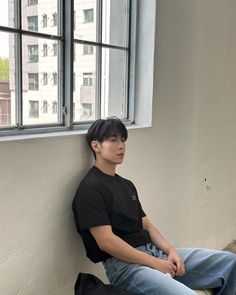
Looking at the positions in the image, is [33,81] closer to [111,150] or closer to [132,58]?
[111,150]

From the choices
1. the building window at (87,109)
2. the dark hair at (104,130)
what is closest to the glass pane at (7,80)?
the dark hair at (104,130)

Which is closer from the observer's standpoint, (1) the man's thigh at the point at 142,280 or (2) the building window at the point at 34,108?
(1) the man's thigh at the point at 142,280

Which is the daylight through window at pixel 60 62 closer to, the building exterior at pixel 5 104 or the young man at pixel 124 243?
the building exterior at pixel 5 104

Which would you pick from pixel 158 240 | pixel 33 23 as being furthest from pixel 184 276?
pixel 33 23

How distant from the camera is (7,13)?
1.57 meters

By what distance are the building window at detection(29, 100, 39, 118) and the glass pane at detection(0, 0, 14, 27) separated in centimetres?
32

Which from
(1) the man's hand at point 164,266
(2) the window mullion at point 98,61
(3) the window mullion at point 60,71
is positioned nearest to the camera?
(1) the man's hand at point 164,266

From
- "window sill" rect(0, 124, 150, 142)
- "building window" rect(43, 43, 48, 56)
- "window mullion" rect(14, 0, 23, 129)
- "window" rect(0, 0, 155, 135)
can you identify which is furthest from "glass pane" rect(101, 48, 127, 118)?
"window mullion" rect(14, 0, 23, 129)

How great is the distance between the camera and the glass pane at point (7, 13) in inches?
61.2

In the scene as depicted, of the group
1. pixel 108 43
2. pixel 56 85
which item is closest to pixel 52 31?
pixel 56 85

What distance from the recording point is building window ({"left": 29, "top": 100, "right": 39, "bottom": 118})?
5.67ft

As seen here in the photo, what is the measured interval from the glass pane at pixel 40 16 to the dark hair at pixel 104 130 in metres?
0.44

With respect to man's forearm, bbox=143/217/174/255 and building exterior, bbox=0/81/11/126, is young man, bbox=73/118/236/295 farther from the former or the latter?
building exterior, bbox=0/81/11/126

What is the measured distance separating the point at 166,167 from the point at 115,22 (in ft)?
2.88
